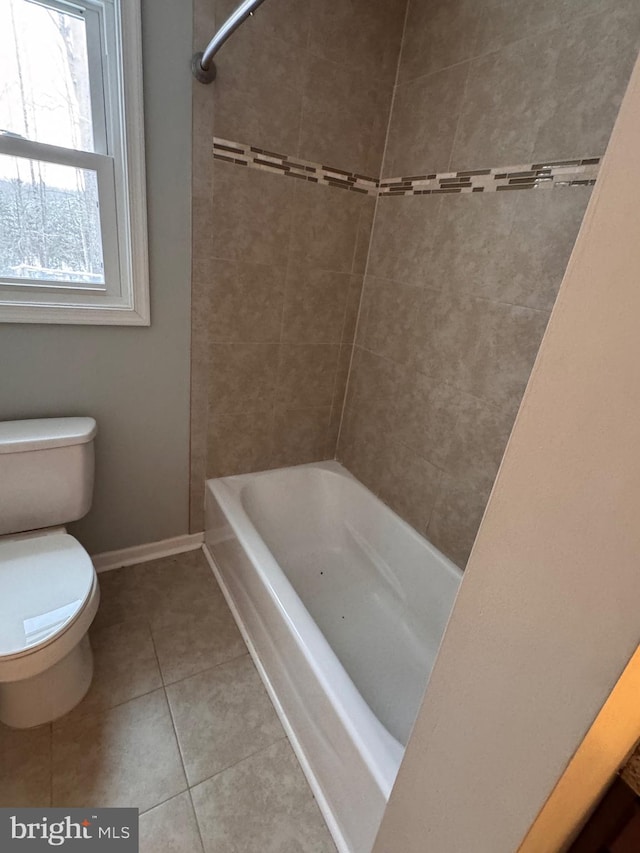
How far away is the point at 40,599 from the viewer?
1143 millimetres

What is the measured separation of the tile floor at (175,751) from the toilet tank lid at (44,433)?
0.74 m

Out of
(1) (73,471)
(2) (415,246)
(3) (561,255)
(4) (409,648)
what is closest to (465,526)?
(4) (409,648)

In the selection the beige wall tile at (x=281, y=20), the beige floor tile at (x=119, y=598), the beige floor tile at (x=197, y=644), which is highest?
the beige wall tile at (x=281, y=20)

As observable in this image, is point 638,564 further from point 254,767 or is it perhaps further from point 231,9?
point 231,9

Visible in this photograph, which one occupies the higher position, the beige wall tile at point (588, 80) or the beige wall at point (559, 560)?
the beige wall tile at point (588, 80)

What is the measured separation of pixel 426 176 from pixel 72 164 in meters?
1.22

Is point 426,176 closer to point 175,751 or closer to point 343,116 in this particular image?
point 343,116

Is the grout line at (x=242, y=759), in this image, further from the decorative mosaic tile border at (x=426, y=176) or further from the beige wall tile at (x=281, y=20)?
the beige wall tile at (x=281, y=20)

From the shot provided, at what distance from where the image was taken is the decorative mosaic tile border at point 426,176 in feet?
3.74

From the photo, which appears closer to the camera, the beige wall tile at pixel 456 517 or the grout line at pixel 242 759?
the grout line at pixel 242 759

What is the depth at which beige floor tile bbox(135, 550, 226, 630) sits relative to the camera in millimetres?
1671

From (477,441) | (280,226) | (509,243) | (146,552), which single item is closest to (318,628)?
(477,441)

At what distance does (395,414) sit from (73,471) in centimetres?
126

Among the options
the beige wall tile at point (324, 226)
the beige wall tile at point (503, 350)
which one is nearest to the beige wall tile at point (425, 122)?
the beige wall tile at point (324, 226)
